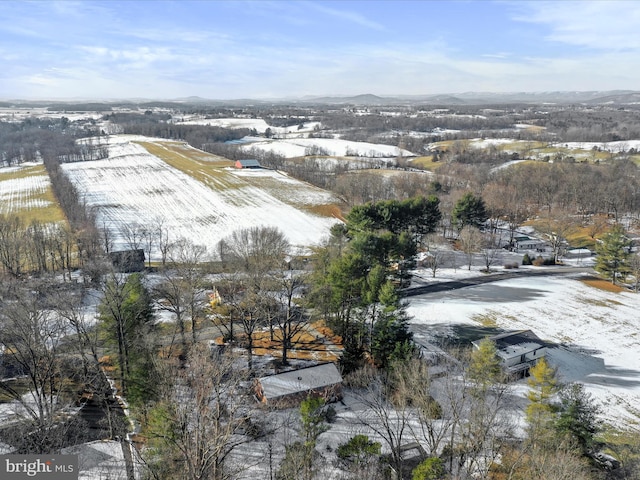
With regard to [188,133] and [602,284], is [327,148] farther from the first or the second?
[602,284]

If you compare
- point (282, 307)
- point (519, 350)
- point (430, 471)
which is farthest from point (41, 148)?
point (430, 471)

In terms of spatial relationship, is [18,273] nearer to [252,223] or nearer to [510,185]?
[252,223]

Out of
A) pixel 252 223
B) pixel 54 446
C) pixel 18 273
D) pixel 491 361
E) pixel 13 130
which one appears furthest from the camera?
pixel 13 130

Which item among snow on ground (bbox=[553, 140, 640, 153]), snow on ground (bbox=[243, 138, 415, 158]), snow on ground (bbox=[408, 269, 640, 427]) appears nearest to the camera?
snow on ground (bbox=[408, 269, 640, 427])

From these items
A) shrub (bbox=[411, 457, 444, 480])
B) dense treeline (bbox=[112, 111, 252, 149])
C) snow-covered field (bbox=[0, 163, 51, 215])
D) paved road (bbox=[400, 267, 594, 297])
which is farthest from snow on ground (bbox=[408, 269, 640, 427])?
dense treeline (bbox=[112, 111, 252, 149])

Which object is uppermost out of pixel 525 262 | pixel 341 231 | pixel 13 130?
pixel 13 130

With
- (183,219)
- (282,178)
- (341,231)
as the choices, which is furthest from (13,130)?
(341,231)

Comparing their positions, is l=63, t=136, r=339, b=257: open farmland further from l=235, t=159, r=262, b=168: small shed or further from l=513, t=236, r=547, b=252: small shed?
l=513, t=236, r=547, b=252: small shed

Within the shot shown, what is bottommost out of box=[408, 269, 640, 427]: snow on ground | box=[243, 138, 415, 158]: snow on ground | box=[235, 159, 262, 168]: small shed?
box=[408, 269, 640, 427]: snow on ground
